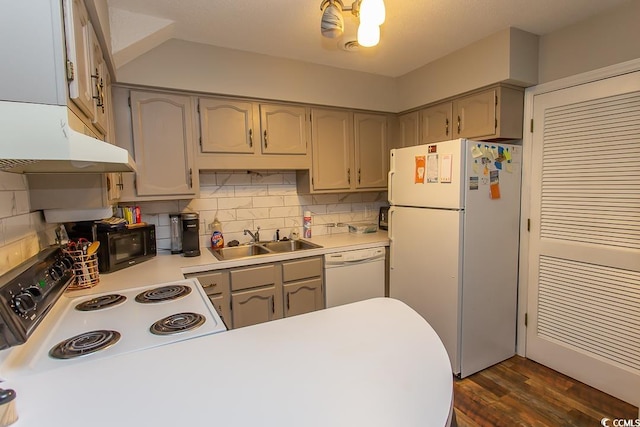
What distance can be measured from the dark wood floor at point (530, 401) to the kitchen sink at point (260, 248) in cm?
149

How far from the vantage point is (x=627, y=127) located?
196 centimetres

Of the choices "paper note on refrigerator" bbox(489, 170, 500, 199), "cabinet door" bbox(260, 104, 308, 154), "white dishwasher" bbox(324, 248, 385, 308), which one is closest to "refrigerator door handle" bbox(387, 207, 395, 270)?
"white dishwasher" bbox(324, 248, 385, 308)

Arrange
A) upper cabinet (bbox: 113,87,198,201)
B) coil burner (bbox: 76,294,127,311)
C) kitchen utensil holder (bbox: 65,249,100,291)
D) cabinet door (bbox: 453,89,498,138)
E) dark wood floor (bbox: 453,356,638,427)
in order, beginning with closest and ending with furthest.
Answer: coil burner (bbox: 76,294,127,311), kitchen utensil holder (bbox: 65,249,100,291), dark wood floor (bbox: 453,356,638,427), upper cabinet (bbox: 113,87,198,201), cabinet door (bbox: 453,89,498,138)

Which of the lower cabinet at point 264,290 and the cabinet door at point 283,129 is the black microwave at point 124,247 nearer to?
the lower cabinet at point 264,290

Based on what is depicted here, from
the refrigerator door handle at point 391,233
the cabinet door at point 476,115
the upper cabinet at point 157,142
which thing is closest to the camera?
the upper cabinet at point 157,142

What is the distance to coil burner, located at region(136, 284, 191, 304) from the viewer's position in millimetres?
1500

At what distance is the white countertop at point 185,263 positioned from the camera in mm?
1778

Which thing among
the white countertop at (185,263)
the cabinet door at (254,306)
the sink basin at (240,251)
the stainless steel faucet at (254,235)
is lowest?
the cabinet door at (254,306)

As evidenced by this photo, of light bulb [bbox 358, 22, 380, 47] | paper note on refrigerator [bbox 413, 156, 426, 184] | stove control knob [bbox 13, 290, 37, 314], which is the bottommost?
stove control knob [bbox 13, 290, 37, 314]

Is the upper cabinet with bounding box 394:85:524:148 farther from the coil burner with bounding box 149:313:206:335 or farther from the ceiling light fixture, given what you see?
the coil burner with bounding box 149:313:206:335

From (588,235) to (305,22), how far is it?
231cm

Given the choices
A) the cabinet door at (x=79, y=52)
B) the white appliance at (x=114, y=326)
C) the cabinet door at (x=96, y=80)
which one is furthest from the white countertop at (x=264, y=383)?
the cabinet door at (x=96, y=80)

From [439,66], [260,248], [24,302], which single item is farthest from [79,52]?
[439,66]

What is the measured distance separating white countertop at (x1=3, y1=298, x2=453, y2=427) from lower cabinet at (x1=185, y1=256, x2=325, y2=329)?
116 cm
